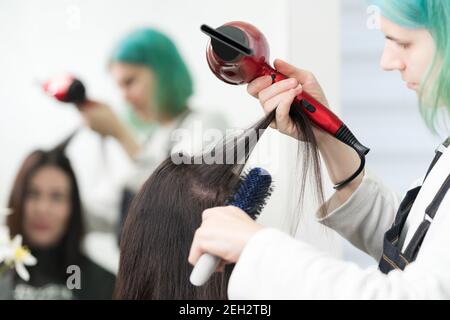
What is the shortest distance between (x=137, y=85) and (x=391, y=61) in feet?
4.90

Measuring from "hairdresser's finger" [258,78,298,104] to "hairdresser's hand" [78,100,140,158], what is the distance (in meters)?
1.33

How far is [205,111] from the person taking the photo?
242cm

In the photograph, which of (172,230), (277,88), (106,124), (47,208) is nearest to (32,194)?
(47,208)

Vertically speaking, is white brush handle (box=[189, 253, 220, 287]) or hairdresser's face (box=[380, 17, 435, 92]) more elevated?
hairdresser's face (box=[380, 17, 435, 92])

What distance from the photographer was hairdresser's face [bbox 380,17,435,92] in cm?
106

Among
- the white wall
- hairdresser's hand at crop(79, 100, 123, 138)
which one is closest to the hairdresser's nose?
the white wall

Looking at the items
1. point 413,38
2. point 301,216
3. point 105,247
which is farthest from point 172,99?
point 413,38

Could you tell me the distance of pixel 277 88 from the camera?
1166mm

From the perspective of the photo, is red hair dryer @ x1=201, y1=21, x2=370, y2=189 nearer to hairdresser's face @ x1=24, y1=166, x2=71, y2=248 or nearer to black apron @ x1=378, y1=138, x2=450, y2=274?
black apron @ x1=378, y1=138, x2=450, y2=274

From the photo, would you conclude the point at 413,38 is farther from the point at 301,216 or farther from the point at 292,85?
the point at 301,216

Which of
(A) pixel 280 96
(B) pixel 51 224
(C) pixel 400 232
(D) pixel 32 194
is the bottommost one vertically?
(B) pixel 51 224

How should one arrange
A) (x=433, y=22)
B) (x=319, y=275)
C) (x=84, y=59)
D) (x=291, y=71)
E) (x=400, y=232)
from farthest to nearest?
1. (x=84, y=59)
2. (x=291, y=71)
3. (x=400, y=232)
4. (x=433, y=22)
5. (x=319, y=275)

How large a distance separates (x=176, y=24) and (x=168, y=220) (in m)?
1.40

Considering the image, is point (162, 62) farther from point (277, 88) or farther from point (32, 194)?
point (277, 88)
